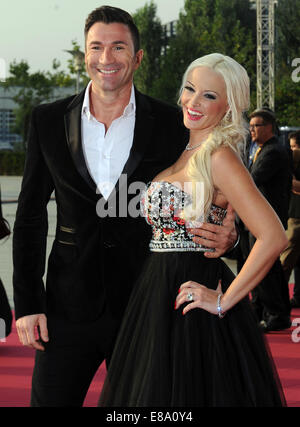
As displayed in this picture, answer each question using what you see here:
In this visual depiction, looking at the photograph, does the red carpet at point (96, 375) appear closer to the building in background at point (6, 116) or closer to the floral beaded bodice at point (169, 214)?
the floral beaded bodice at point (169, 214)

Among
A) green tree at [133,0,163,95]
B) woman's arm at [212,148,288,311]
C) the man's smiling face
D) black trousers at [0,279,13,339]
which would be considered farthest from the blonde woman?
green tree at [133,0,163,95]

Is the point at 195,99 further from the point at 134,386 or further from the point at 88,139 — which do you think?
the point at 134,386

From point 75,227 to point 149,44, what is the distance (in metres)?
58.3

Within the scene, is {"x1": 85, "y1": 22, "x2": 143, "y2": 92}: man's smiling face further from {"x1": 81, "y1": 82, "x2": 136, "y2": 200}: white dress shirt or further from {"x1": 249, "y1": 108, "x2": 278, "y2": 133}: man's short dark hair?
{"x1": 249, "y1": 108, "x2": 278, "y2": 133}: man's short dark hair

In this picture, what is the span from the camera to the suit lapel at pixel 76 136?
3062 mm

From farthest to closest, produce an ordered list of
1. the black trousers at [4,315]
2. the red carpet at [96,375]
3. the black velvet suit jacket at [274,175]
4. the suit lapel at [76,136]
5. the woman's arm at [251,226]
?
1. the black velvet suit jacket at [274,175]
2. the black trousers at [4,315]
3. the red carpet at [96,375]
4. the suit lapel at [76,136]
5. the woman's arm at [251,226]

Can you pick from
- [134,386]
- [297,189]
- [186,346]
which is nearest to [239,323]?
[186,346]

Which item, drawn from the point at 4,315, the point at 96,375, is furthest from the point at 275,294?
the point at 4,315

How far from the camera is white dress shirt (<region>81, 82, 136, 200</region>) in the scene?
3.10 meters

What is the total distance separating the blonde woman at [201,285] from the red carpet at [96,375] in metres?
2.17

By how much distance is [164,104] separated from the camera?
3.28 meters

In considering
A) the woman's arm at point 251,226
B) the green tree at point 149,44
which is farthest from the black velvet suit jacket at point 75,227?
the green tree at point 149,44

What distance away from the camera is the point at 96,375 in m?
5.79

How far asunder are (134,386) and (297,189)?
226 inches
